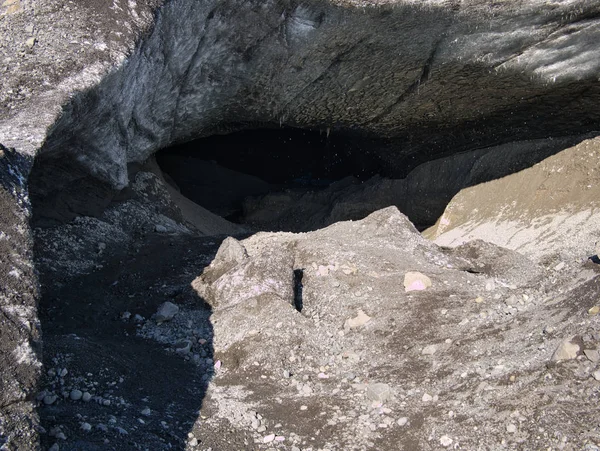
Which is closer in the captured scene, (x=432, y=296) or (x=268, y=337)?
(x=268, y=337)

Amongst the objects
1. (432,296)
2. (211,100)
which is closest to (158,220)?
(211,100)

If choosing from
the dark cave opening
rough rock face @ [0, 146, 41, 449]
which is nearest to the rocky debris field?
rough rock face @ [0, 146, 41, 449]

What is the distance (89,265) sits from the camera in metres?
6.12

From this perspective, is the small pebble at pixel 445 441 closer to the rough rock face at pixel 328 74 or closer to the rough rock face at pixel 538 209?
the rough rock face at pixel 538 209

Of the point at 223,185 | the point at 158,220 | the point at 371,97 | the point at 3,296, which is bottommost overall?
the point at 223,185

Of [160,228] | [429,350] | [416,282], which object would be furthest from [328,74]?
[429,350]

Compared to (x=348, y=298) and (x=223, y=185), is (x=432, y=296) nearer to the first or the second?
(x=348, y=298)

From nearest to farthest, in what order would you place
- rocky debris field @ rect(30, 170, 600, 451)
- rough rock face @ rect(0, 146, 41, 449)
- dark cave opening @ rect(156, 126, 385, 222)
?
rough rock face @ rect(0, 146, 41, 449) < rocky debris field @ rect(30, 170, 600, 451) < dark cave opening @ rect(156, 126, 385, 222)

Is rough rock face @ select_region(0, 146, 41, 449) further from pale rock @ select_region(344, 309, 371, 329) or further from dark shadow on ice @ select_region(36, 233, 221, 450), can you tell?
pale rock @ select_region(344, 309, 371, 329)

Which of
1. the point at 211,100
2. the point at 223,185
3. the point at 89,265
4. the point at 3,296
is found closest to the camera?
the point at 3,296

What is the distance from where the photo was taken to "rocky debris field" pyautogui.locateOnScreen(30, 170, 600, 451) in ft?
12.3

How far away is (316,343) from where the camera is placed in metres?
4.90

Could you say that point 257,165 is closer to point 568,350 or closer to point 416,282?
point 416,282

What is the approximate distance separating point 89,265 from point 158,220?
130 centimetres
